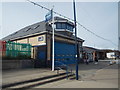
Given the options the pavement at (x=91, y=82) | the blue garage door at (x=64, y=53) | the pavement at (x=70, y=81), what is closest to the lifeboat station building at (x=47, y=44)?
the blue garage door at (x=64, y=53)

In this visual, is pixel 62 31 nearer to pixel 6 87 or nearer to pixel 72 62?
pixel 72 62

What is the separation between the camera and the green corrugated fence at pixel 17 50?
44.9 ft

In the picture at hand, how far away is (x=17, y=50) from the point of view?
14477 mm

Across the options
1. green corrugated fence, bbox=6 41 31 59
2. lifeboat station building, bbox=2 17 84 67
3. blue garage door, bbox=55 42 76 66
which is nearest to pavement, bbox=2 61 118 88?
green corrugated fence, bbox=6 41 31 59

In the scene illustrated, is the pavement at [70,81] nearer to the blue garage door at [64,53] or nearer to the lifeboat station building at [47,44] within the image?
the lifeboat station building at [47,44]

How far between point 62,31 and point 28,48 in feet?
31.6

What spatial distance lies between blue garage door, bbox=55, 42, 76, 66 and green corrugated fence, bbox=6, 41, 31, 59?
166 inches

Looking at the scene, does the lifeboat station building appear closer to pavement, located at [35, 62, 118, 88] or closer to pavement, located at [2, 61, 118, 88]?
pavement, located at [2, 61, 118, 88]

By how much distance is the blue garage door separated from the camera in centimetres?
1817

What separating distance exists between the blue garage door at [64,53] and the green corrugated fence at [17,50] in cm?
422

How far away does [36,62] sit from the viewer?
599 inches

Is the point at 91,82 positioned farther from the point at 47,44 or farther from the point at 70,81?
the point at 47,44

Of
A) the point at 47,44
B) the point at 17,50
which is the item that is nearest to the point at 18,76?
the point at 17,50

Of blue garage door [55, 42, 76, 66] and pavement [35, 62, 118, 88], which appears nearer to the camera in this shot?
pavement [35, 62, 118, 88]
